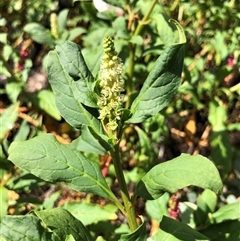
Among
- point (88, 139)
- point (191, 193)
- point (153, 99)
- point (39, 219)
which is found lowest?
point (191, 193)

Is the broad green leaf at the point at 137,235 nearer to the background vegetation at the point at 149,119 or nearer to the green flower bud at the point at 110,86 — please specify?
the green flower bud at the point at 110,86

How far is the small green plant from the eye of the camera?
0.98 metres

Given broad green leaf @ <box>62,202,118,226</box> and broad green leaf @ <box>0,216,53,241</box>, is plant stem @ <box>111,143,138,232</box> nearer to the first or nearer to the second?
broad green leaf @ <box>0,216,53,241</box>

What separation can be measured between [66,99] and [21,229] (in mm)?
314

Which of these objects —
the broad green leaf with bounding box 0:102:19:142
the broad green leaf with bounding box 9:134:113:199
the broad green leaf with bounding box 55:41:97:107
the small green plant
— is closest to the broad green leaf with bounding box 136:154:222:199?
the small green plant

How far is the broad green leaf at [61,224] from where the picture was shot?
100 cm

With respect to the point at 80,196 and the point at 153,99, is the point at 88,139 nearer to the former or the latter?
the point at 153,99

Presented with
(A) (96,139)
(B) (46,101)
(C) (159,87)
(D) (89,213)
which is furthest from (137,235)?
(B) (46,101)

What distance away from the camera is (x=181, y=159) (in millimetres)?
1063

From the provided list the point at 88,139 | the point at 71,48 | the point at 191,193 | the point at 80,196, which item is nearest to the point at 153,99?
the point at 71,48

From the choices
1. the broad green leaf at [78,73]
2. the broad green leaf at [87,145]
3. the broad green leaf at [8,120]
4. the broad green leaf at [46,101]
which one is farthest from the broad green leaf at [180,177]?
the broad green leaf at [46,101]

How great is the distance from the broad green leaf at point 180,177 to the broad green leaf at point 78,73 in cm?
22

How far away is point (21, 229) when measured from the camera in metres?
0.98

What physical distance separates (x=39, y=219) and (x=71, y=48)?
1.26 ft
